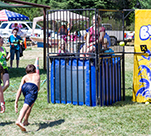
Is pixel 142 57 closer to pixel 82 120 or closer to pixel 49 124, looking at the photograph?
pixel 82 120

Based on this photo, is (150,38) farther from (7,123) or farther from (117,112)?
(7,123)

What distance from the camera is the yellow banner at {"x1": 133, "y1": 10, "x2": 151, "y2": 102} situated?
707 cm

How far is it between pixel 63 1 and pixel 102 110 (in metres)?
36.0

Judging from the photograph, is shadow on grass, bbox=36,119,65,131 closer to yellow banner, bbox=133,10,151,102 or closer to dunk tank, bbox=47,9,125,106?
dunk tank, bbox=47,9,125,106

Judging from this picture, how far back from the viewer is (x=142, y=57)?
23.9 feet

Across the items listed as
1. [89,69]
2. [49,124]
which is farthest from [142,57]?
[49,124]

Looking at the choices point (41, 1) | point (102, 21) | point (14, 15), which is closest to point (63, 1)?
point (41, 1)

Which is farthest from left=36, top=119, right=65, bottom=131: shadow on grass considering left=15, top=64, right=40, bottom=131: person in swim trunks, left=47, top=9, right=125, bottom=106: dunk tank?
left=47, top=9, right=125, bottom=106: dunk tank

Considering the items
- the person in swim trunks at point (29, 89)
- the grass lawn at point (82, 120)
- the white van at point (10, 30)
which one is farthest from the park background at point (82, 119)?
the white van at point (10, 30)

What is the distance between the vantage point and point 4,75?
24.2 feet

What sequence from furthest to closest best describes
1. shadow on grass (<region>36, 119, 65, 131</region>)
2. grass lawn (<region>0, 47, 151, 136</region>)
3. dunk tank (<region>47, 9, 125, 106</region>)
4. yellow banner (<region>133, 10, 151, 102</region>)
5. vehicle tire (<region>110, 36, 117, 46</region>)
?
vehicle tire (<region>110, 36, 117, 46</region>) < yellow banner (<region>133, 10, 151, 102</region>) < dunk tank (<region>47, 9, 125, 106</region>) < shadow on grass (<region>36, 119, 65, 131</region>) < grass lawn (<region>0, 47, 151, 136</region>)

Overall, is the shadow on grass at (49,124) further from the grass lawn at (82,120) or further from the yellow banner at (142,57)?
the yellow banner at (142,57)

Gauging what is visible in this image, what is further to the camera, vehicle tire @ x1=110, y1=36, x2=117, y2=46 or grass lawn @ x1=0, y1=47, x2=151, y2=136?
vehicle tire @ x1=110, y1=36, x2=117, y2=46

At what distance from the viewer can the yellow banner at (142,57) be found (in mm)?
7066
